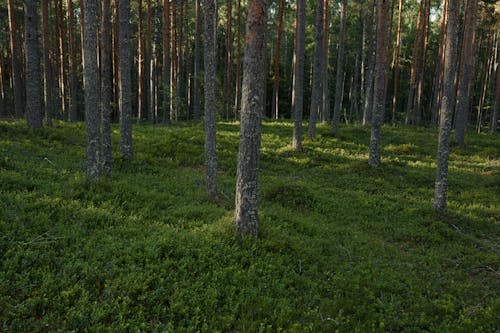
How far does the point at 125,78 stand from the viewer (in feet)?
45.3

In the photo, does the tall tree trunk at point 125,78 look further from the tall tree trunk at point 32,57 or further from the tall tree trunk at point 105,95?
the tall tree trunk at point 32,57

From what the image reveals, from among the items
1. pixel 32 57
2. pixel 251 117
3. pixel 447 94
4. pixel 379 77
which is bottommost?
pixel 251 117

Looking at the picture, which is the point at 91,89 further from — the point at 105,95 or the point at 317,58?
the point at 317,58

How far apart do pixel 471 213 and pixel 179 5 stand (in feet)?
91.8

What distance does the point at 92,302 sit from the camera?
540 cm

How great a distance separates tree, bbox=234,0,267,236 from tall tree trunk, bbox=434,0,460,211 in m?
6.81

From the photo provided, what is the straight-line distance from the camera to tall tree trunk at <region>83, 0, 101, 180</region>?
32.7 feet

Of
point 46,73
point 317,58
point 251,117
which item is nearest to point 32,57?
point 46,73

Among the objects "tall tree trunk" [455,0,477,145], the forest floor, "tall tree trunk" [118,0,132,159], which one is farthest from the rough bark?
"tall tree trunk" [118,0,132,159]

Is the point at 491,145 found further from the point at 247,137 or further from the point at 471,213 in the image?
the point at 247,137

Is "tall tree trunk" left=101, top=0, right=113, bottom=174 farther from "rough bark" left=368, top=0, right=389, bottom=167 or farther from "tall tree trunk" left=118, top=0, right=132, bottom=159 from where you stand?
"rough bark" left=368, top=0, right=389, bottom=167

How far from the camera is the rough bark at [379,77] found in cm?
1532

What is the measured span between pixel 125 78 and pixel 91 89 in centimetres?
374

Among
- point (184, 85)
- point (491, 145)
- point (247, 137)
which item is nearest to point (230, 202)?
point (247, 137)
